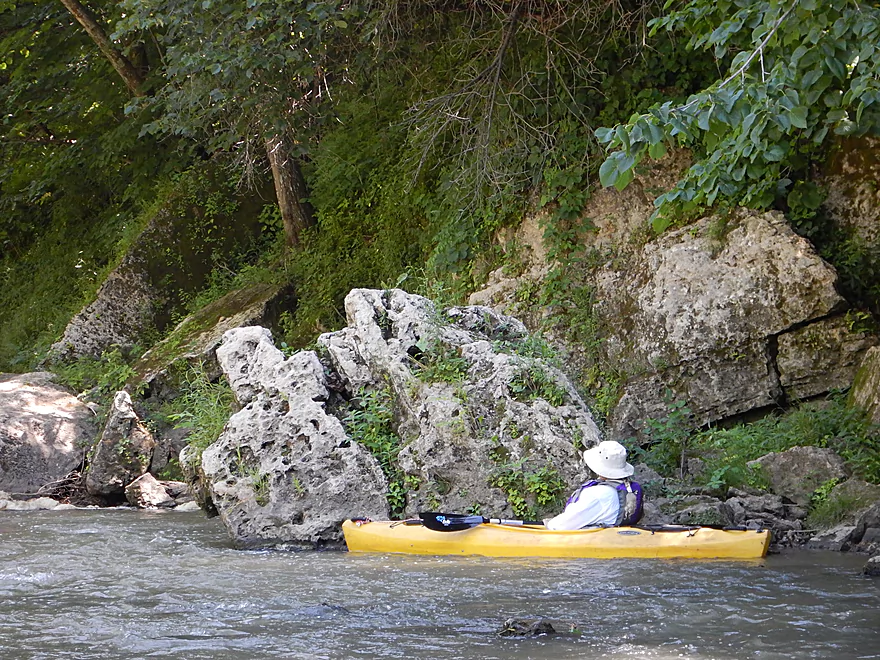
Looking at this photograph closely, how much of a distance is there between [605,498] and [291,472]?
102 inches

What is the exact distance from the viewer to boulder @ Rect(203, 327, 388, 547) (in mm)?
7934

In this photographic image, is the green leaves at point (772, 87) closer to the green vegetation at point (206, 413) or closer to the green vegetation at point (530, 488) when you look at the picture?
the green vegetation at point (530, 488)

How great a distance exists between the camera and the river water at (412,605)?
15.2 ft

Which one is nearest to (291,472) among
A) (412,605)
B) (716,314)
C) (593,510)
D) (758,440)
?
(593,510)

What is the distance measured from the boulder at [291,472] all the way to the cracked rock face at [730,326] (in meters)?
3.02

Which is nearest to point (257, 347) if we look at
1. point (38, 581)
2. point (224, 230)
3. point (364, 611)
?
point (38, 581)

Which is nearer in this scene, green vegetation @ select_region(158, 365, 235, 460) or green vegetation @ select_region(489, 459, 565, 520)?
green vegetation @ select_region(489, 459, 565, 520)

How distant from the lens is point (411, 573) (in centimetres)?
657

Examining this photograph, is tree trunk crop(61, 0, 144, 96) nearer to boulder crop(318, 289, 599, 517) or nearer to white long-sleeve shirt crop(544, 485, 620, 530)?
boulder crop(318, 289, 599, 517)

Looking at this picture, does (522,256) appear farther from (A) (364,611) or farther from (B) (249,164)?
(A) (364,611)

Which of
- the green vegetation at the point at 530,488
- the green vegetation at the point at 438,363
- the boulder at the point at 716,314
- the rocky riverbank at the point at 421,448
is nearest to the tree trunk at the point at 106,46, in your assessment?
the rocky riverbank at the point at 421,448

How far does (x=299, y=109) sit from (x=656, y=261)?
4562 mm

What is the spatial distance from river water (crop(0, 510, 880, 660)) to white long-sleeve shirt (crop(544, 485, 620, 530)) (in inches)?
13.8

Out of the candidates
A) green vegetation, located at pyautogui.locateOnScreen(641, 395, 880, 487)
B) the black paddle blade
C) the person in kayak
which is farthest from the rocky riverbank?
the black paddle blade
